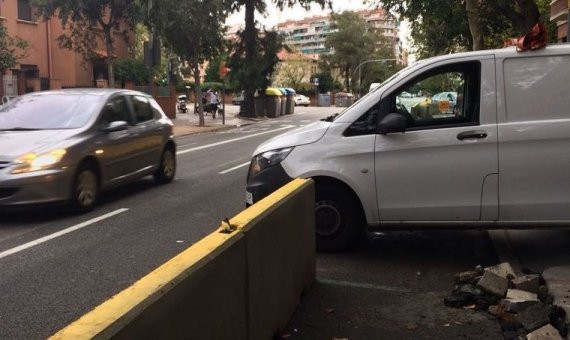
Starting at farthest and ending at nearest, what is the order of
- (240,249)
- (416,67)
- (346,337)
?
(416,67) < (346,337) < (240,249)

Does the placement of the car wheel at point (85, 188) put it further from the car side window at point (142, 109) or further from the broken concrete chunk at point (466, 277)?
the broken concrete chunk at point (466, 277)

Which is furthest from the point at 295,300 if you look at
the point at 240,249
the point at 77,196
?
the point at 77,196

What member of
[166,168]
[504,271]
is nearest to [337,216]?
[504,271]

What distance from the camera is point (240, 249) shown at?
10.9ft

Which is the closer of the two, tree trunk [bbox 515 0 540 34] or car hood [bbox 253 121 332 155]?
car hood [bbox 253 121 332 155]

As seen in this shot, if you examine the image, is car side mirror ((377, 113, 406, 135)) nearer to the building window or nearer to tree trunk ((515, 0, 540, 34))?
tree trunk ((515, 0, 540, 34))

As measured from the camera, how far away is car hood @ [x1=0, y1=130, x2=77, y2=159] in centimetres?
754

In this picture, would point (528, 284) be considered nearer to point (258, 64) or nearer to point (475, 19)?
point (475, 19)

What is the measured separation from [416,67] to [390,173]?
1062mm

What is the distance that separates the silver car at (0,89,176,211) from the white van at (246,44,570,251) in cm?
307

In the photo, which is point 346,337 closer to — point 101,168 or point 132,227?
point 132,227

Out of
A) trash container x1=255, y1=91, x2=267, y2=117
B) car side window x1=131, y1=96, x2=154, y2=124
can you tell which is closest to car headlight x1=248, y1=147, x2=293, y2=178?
car side window x1=131, y1=96, x2=154, y2=124

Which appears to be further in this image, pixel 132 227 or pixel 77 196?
pixel 77 196

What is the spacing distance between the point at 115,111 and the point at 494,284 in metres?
6.35
